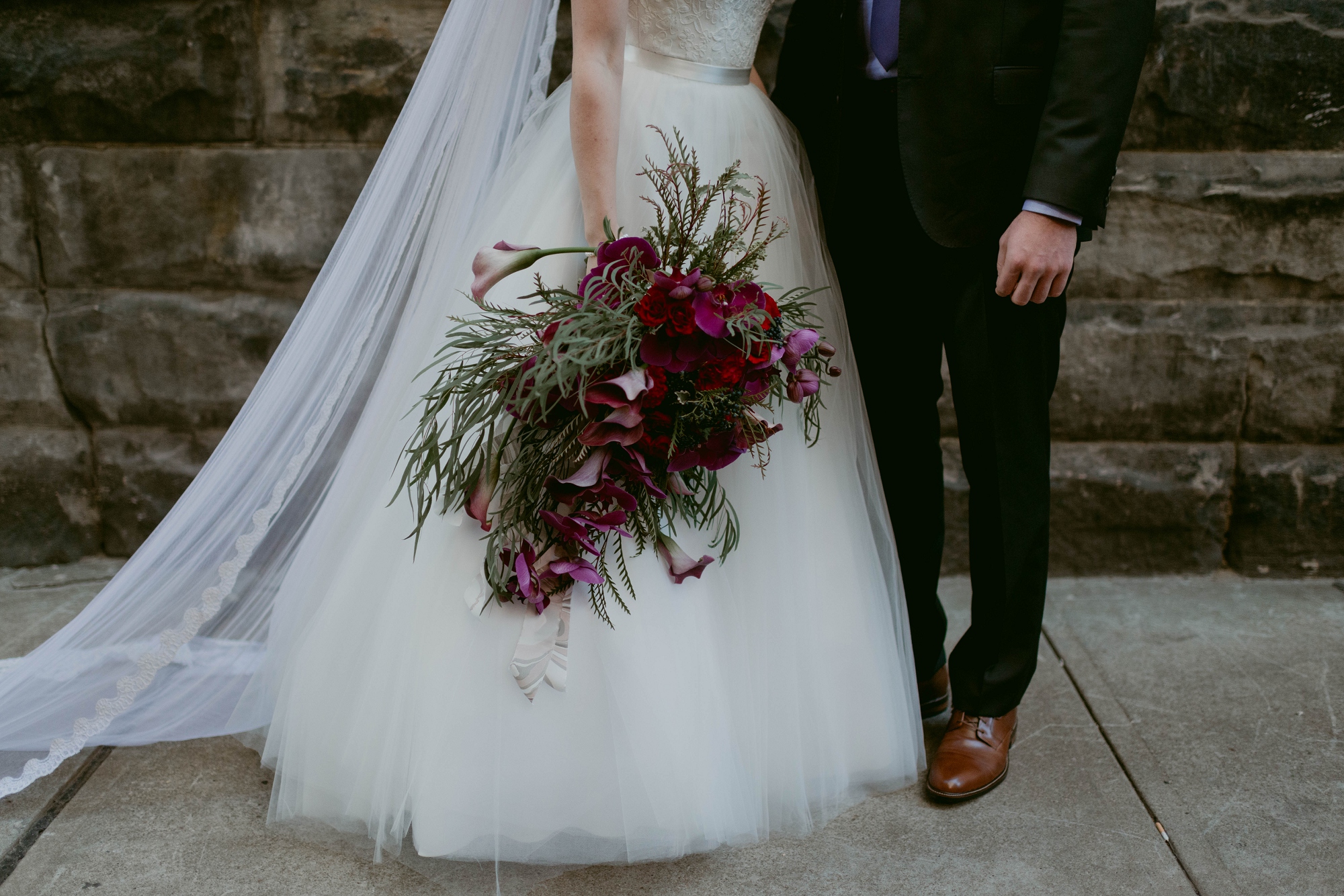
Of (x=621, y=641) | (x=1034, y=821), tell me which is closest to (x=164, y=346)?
(x=621, y=641)

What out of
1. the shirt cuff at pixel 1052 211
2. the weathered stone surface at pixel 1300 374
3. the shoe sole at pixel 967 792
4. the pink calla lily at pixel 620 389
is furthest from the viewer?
the weathered stone surface at pixel 1300 374

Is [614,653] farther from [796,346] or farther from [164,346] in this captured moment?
[164,346]

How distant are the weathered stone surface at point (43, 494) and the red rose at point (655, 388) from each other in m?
2.28

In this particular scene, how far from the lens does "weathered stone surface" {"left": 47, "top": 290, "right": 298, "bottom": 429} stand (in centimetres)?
296

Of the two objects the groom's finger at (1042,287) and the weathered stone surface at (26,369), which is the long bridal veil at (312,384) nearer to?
the groom's finger at (1042,287)

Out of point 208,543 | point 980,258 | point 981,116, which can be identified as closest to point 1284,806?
point 980,258

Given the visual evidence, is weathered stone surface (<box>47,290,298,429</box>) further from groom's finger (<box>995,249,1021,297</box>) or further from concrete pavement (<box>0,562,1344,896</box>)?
groom's finger (<box>995,249,1021,297</box>)

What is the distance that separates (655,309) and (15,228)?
2.39 m

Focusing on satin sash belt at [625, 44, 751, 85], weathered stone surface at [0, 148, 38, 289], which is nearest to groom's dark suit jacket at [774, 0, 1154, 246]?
Answer: satin sash belt at [625, 44, 751, 85]

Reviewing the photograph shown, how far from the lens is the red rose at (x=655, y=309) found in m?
1.51

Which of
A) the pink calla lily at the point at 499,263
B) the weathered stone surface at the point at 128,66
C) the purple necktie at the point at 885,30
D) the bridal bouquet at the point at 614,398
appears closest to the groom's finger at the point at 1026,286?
the bridal bouquet at the point at 614,398

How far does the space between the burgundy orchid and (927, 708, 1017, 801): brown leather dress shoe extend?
70 centimetres

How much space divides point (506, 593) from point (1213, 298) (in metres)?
2.33

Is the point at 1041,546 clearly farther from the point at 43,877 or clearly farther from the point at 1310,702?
the point at 43,877
